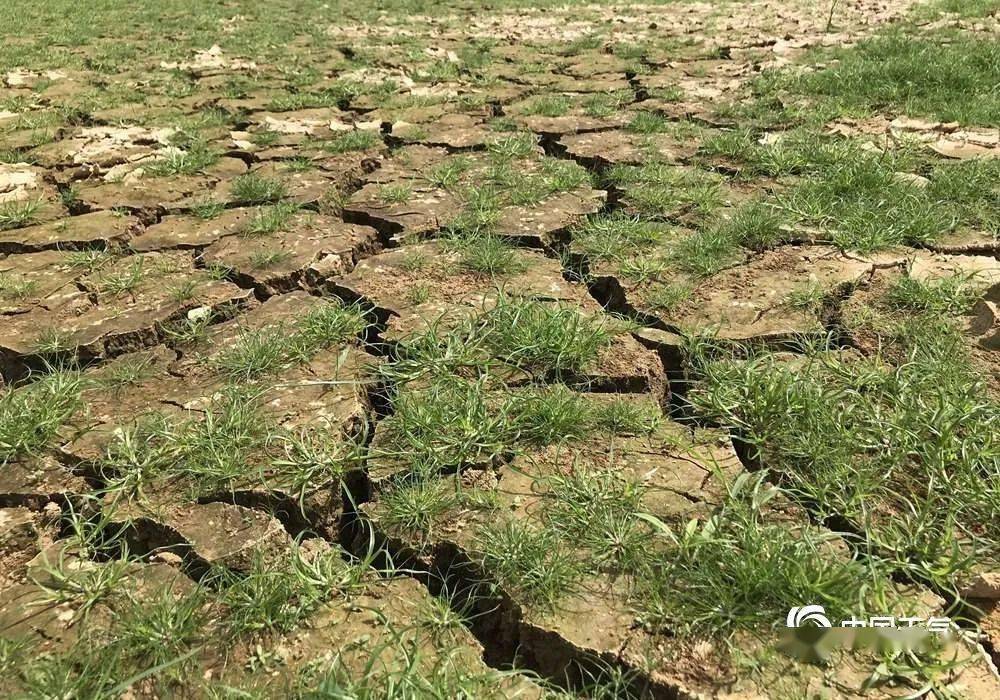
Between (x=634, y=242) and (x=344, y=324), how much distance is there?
3.29ft

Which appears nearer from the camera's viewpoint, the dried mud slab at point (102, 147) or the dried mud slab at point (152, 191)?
the dried mud slab at point (152, 191)

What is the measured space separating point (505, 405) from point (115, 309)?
1.23 meters

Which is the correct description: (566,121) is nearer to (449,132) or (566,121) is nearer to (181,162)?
(449,132)

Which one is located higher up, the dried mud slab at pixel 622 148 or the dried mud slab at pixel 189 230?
the dried mud slab at pixel 622 148

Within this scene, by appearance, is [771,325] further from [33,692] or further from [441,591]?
[33,692]

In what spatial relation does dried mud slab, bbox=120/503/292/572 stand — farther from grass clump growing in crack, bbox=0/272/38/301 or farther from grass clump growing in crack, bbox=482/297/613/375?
grass clump growing in crack, bbox=0/272/38/301

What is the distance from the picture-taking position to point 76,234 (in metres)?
2.54

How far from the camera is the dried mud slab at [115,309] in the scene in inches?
74.8

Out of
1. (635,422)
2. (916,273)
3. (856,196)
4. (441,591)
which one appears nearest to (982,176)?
(856,196)

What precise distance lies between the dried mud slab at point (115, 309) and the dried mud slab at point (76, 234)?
10cm

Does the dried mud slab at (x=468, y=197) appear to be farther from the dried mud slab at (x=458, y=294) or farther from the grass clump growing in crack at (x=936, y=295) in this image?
the grass clump growing in crack at (x=936, y=295)

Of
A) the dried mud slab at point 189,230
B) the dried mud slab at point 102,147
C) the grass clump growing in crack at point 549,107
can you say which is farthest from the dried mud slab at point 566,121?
the dried mud slab at point 102,147

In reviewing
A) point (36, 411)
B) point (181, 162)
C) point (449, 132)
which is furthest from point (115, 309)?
point (449, 132)

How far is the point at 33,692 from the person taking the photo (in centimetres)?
107
